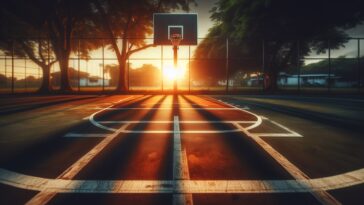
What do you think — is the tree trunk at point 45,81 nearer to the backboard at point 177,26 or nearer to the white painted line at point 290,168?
the backboard at point 177,26

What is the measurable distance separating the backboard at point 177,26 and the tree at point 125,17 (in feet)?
15.1

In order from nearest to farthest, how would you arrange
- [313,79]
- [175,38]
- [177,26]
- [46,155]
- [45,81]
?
[46,155], [175,38], [177,26], [45,81], [313,79]

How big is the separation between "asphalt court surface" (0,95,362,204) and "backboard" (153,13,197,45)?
19363 millimetres

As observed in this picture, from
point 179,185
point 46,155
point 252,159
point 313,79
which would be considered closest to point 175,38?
point 46,155

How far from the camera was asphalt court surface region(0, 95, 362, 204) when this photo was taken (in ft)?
8.68

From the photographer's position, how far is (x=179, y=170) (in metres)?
3.44

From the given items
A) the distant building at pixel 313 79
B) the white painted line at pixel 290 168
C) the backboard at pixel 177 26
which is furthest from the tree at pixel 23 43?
the distant building at pixel 313 79

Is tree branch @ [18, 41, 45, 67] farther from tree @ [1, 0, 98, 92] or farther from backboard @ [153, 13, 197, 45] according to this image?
backboard @ [153, 13, 197, 45]

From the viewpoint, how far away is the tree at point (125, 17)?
93.1ft

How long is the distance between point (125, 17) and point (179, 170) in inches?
1200

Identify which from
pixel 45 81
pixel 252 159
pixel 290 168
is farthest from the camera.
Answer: pixel 45 81

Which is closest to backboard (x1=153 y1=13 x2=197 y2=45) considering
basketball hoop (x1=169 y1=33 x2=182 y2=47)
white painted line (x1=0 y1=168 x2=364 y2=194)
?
basketball hoop (x1=169 y1=33 x2=182 y2=47)

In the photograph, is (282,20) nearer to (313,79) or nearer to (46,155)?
(46,155)

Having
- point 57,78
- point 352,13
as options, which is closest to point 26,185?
point 352,13
